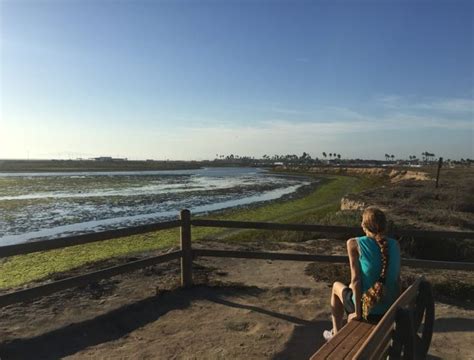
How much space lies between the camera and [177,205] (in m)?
28.9

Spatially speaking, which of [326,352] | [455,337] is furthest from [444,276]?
[326,352]

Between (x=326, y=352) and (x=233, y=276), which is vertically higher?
(x=326, y=352)

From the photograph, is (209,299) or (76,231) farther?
(76,231)

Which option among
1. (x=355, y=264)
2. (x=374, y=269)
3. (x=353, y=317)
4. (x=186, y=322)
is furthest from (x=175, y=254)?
(x=374, y=269)

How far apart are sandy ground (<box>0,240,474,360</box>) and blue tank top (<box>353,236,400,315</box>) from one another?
1.51 m

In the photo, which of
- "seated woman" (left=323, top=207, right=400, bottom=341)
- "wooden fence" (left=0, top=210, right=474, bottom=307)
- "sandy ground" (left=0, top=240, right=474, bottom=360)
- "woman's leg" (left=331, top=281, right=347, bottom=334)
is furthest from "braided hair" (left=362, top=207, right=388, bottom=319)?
"wooden fence" (left=0, top=210, right=474, bottom=307)

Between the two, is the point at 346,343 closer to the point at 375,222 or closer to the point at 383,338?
the point at 383,338

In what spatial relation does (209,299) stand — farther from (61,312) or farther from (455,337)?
(455,337)

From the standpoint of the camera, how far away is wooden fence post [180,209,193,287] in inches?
289

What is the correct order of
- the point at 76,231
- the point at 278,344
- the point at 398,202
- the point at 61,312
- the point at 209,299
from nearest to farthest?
the point at 278,344, the point at 61,312, the point at 209,299, the point at 76,231, the point at 398,202

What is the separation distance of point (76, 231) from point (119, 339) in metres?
14.2

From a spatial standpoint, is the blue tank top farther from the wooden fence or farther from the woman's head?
the wooden fence

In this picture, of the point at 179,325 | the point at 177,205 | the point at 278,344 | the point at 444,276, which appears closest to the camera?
the point at 278,344

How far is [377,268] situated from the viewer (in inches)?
159
